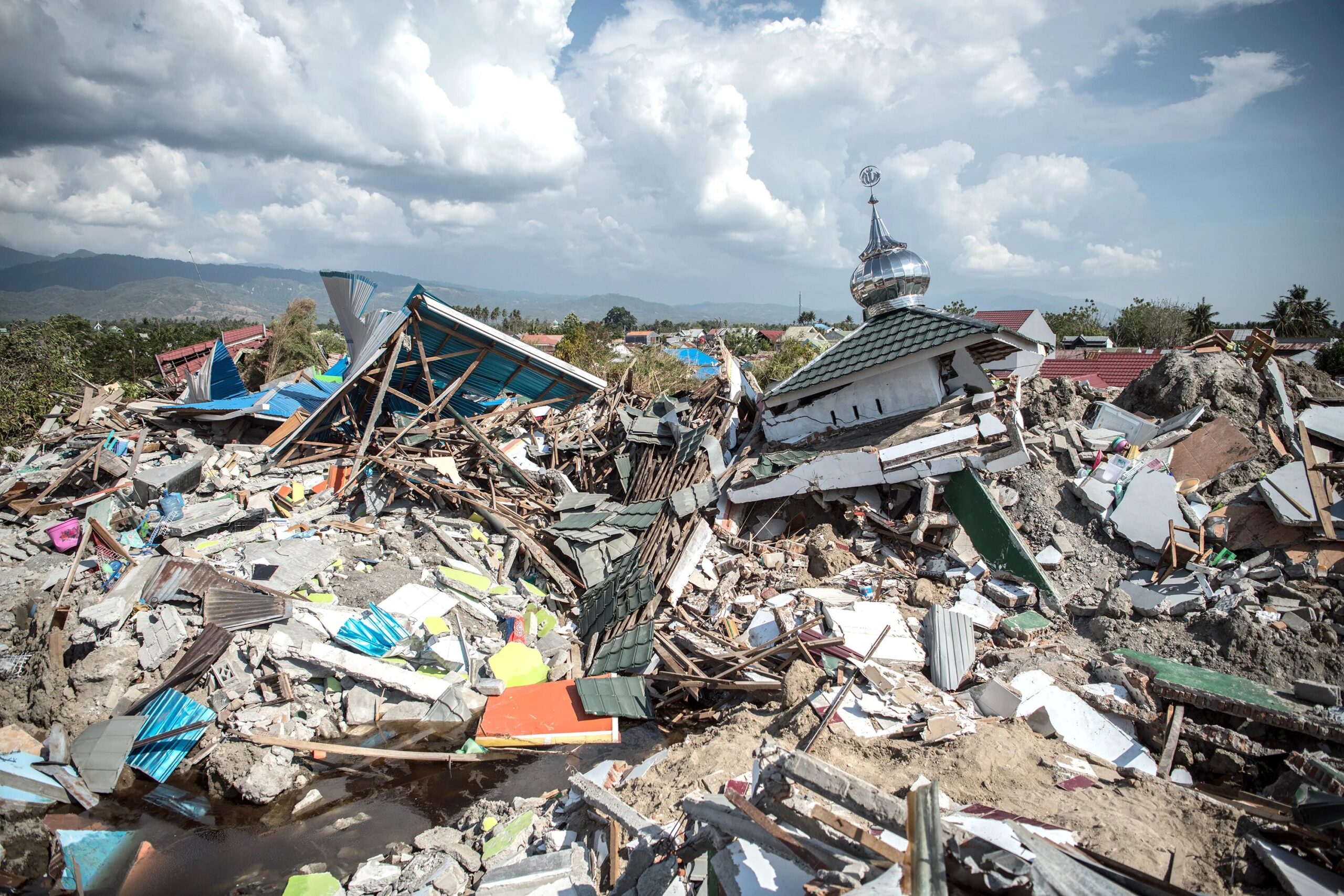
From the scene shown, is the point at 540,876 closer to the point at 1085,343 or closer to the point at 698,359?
the point at 698,359

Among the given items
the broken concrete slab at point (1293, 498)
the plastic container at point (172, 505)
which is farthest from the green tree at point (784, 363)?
the plastic container at point (172, 505)

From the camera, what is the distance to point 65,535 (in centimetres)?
840

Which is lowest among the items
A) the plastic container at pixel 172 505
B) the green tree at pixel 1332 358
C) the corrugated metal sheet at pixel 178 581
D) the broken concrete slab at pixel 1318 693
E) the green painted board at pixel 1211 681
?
the corrugated metal sheet at pixel 178 581

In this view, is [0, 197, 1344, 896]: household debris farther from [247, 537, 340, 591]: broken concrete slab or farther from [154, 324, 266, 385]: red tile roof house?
[154, 324, 266, 385]: red tile roof house

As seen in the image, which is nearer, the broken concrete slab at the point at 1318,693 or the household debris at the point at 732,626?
the household debris at the point at 732,626

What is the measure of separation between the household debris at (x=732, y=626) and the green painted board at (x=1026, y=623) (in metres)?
0.05

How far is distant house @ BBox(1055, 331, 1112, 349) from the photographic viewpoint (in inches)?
1543

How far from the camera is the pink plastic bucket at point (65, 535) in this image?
830cm

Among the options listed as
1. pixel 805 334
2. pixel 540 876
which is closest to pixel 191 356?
pixel 540 876

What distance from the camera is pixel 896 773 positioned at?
4.86 m

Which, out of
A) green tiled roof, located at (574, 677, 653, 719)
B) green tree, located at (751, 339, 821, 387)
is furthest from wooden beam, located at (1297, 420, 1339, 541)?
green tree, located at (751, 339, 821, 387)

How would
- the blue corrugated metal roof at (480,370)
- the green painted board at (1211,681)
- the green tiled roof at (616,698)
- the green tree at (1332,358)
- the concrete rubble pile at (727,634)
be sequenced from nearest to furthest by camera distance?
the concrete rubble pile at (727,634) < the green painted board at (1211,681) < the green tiled roof at (616,698) < the blue corrugated metal roof at (480,370) < the green tree at (1332,358)

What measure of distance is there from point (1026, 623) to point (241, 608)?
9341mm

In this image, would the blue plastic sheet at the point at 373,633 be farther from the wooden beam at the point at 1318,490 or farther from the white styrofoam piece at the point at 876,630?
the wooden beam at the point at 1318,490
